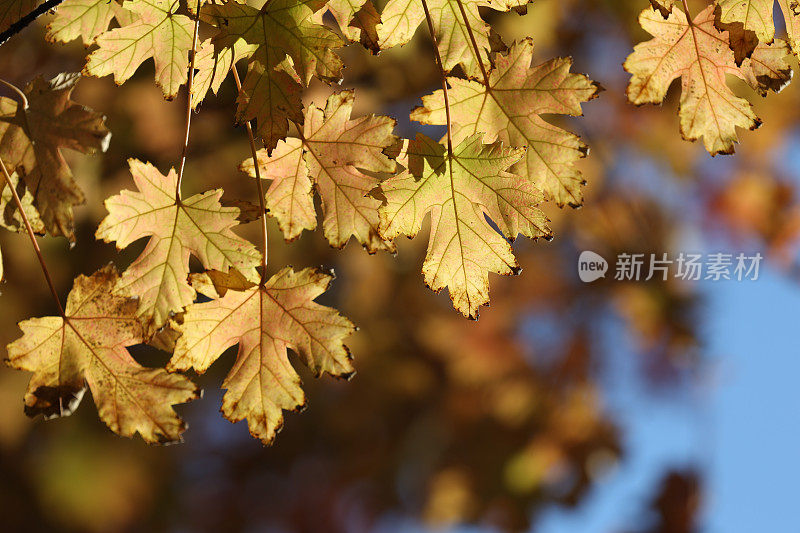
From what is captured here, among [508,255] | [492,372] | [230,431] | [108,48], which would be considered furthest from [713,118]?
[230,431]

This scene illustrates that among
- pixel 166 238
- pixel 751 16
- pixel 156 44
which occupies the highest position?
pixel 156 44

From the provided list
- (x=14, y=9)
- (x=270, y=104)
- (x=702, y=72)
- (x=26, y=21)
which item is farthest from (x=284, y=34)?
(x=702, y=72)

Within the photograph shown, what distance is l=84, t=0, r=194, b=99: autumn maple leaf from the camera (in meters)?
0.86

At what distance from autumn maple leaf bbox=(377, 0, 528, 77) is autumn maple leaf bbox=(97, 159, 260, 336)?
32 cm

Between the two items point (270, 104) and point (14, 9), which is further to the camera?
point (14, 9)

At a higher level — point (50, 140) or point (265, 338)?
point (50, 140)

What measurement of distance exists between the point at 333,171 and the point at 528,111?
28 centimetres

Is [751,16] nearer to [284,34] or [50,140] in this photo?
[284,34]

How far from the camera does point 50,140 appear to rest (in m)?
0.88

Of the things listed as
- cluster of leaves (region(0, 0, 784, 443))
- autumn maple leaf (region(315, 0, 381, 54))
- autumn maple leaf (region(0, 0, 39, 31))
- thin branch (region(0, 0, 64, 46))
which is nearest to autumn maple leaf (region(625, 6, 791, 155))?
cluster of leaves (region(0, 0, 784, 443))

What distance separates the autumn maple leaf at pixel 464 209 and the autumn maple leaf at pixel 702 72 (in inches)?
8.2

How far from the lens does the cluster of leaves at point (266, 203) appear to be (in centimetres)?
82

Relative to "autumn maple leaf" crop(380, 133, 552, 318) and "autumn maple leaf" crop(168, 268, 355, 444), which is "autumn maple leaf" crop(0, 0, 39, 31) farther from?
"autumn maple leaf" crop(380, 133, 552, 318)

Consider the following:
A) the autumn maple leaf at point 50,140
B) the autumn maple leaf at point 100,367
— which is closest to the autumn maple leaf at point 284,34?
the autumn maple leaf at point 50,140
